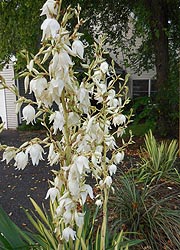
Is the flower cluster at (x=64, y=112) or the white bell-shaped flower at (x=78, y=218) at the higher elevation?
the flower cluster at (x=64, y=112)

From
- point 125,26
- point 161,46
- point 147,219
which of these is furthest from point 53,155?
point 125,26

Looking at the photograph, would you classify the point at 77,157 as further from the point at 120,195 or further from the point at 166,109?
the point at 166,109

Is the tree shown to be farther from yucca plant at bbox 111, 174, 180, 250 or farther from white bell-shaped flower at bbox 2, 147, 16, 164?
white bell-shaped flower at bbox 2, 147, 16, 164

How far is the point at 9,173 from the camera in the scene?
4824 mm

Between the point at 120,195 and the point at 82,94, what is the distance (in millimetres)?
1941

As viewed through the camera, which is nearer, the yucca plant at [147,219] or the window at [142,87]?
the yucca plant at [147,219]

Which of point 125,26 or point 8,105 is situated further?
point 8,105

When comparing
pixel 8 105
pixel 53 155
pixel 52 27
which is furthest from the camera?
pixel 8 105

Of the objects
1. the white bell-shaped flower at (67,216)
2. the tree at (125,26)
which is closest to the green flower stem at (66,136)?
the white bell-shaped flower at (67,216)

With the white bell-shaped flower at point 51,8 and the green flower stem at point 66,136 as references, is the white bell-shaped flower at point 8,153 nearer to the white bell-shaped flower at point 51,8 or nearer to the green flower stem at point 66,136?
Answer: the green flower stem at point 66,136

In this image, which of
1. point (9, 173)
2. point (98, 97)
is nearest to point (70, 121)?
point (98, 97)

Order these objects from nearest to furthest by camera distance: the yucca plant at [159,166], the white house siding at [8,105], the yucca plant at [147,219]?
the yucca plant at [147,219], the yucca plant at [159,166], the white house siding at [8,105]

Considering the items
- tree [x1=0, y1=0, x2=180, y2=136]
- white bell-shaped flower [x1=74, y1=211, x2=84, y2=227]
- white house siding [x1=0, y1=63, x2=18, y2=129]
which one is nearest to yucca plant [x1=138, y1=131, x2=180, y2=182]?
white bell-shaped flower [x1=74, y1=211, x2=84, y2=227]

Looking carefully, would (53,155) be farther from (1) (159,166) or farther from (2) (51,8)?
(1) (159,166)
